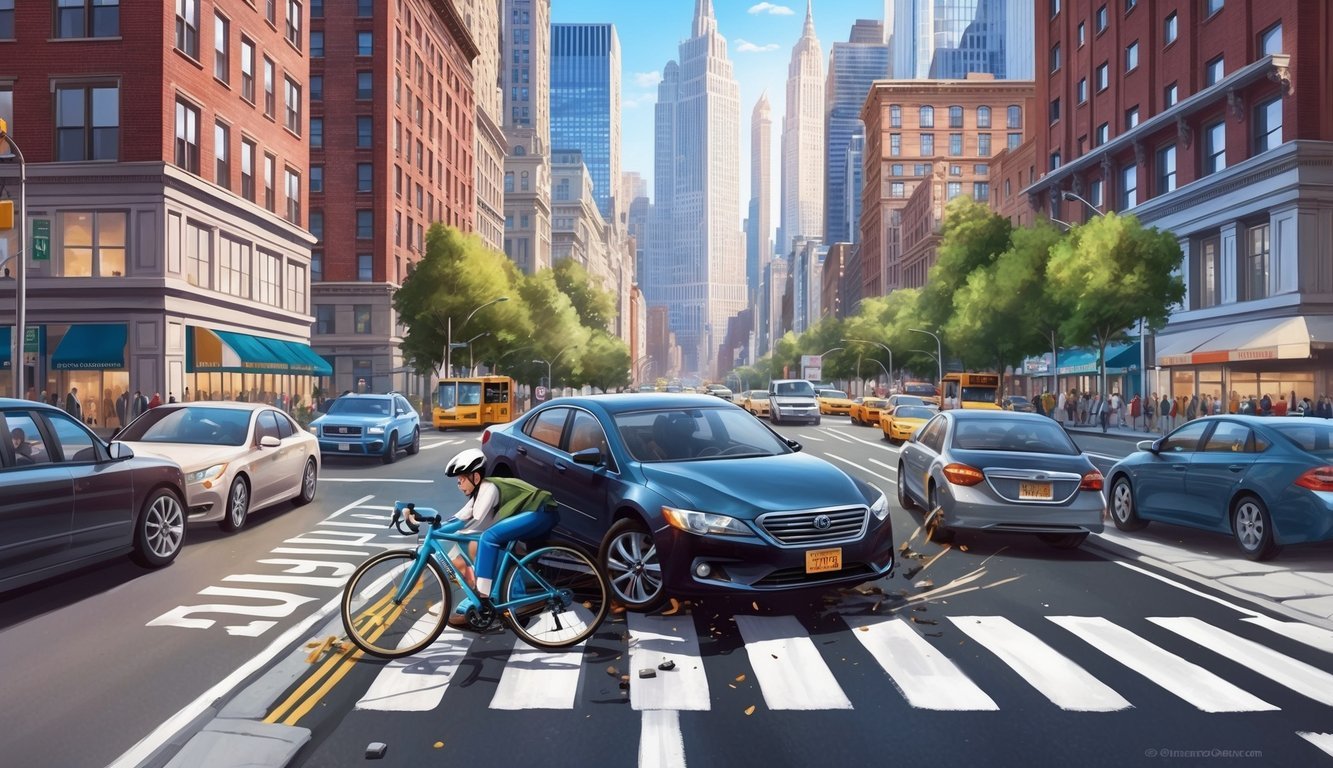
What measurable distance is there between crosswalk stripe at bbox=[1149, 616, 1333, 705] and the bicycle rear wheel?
4146 millimetres

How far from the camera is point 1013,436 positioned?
38.4 ft

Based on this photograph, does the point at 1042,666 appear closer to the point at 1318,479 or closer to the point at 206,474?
the point at 1318,479

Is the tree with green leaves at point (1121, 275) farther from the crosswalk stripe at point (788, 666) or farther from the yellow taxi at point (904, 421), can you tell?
the crosswalk stripe at point (788, 666)

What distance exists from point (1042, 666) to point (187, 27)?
3812cm

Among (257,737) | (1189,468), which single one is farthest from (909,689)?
(1189,468)

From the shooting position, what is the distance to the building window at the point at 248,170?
40.5 meters

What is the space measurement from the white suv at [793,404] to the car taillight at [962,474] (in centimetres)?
2878

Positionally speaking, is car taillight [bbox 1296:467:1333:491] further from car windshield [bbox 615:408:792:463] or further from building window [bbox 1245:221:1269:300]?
building window [bbox 1245:221:1269:300]

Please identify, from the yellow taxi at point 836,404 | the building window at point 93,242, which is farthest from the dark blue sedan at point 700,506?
the yellow taxi at point 836,404

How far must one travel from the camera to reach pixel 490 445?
11078mm

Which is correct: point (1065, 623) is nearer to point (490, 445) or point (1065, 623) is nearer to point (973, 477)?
point (973, 477)

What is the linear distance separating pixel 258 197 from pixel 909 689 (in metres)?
41.5

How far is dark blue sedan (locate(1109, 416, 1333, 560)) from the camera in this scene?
388 inches

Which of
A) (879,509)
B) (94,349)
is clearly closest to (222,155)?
(94,349)
